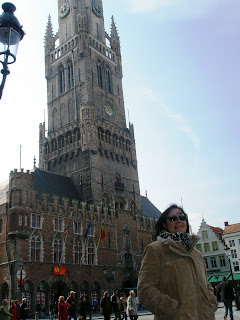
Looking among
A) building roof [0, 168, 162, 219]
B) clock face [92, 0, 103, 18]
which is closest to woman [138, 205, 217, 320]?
building roof [0, 168, 162, 219]

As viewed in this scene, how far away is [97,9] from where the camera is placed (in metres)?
51.3

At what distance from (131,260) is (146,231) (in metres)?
5.27

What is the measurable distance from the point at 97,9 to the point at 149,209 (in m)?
31.4

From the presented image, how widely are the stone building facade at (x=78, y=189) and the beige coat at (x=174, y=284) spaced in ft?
65.1

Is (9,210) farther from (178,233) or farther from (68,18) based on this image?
(68,18)

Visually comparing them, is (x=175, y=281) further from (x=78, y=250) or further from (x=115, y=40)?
(x=115, y=40)

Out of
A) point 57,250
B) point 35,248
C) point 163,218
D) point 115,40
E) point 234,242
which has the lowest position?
point 163,218

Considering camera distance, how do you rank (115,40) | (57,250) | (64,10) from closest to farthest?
(57,250), (64,10), (115,40)

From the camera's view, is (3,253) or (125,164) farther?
(125,164)

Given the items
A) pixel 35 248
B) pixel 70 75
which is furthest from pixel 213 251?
pixel 70 75

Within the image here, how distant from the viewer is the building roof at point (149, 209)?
48500 mm

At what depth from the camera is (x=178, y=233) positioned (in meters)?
3.65

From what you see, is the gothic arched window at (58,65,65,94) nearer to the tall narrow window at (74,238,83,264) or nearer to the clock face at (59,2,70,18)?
the clock face at (59,2,70,18)

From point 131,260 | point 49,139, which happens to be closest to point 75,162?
point 49,139
